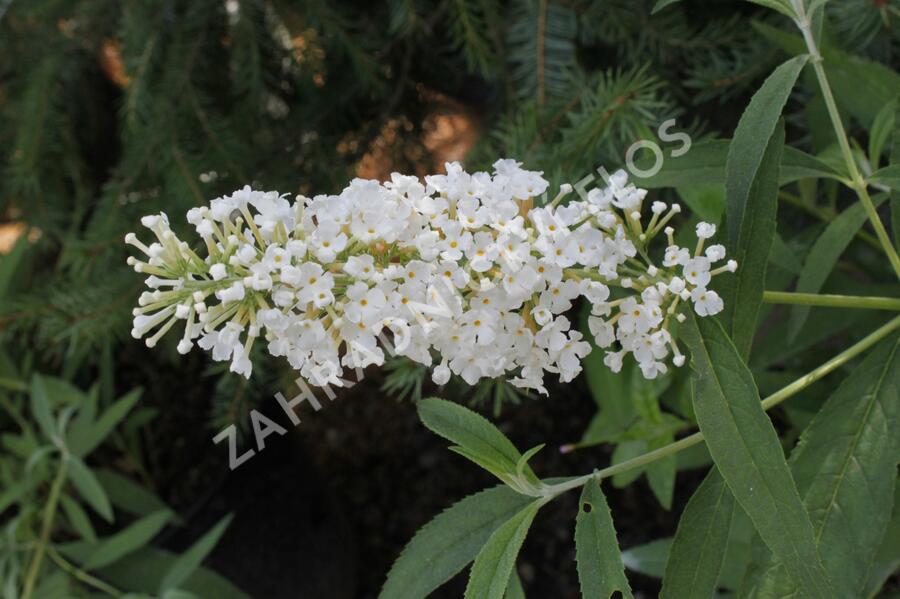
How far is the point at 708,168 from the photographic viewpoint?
0.59 meters

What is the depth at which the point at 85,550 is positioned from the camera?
1.00 metres

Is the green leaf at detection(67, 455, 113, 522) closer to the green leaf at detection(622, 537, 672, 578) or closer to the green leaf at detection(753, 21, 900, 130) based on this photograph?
the green leaf at detection(622, 537, 672, 578)

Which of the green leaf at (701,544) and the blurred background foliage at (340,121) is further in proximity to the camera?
the blurred background foliage at (340,121)

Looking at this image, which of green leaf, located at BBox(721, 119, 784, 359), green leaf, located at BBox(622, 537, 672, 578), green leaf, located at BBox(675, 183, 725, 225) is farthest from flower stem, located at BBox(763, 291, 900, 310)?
green leaf, located at BBox(622, 537, 672, 578)

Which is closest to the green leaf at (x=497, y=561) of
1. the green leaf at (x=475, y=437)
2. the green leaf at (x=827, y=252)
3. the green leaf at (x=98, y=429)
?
the green leaf at (x=475, y=437)

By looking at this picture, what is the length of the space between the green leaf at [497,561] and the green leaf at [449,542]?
0.05 meters

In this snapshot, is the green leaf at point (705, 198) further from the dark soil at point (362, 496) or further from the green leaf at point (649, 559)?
the dark soil at point (362, 496)

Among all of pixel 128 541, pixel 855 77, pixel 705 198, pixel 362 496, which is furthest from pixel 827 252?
Result: pixel 362 496

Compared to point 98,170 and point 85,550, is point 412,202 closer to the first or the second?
point 85,550

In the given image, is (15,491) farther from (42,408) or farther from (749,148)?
(749,148)

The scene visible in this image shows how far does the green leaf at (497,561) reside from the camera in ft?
1.58

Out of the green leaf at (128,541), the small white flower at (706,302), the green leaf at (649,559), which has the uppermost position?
the small white flower at (706,302)

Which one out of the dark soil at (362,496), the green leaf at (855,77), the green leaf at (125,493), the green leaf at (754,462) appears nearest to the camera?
the green leaf at (754,462)

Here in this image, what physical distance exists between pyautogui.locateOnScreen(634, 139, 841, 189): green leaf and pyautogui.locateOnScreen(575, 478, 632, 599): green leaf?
209 millimetres
